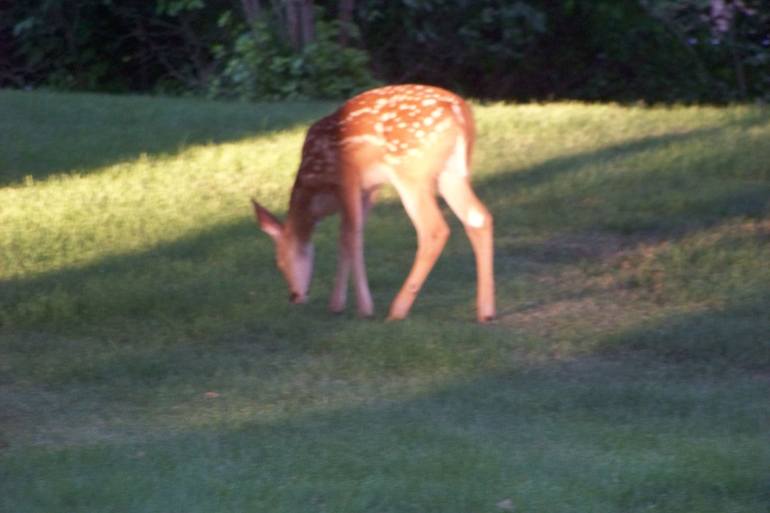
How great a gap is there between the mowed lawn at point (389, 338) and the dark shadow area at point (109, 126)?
67 mm

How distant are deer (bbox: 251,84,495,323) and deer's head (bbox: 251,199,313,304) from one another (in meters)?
0.14

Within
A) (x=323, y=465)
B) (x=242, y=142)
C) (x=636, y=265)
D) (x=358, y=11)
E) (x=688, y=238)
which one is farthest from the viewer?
(x=358, y=11)

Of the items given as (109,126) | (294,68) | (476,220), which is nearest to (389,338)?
(476,220)

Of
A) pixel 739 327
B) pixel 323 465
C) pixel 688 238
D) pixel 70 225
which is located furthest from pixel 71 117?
pixel 323 465

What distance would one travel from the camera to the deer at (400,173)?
28.0ft

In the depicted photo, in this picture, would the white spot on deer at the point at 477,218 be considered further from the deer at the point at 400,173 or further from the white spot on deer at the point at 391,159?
the white spot on deer at the point at 391,159

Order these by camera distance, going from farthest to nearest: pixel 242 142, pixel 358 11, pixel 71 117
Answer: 1. pixel 358 11
2. pixel 71 117
3. pixel 242 142

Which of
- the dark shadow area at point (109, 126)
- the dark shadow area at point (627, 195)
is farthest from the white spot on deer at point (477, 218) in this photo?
the dark shadow area at point (109, 126)

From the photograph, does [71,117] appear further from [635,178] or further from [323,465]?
[323,465]

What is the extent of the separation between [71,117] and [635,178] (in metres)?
6.61

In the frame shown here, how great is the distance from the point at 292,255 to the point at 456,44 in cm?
1337

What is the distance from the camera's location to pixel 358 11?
69.8 ft

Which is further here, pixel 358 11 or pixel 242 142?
pixel 358 11

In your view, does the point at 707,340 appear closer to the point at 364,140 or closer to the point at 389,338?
the point at 389,338
